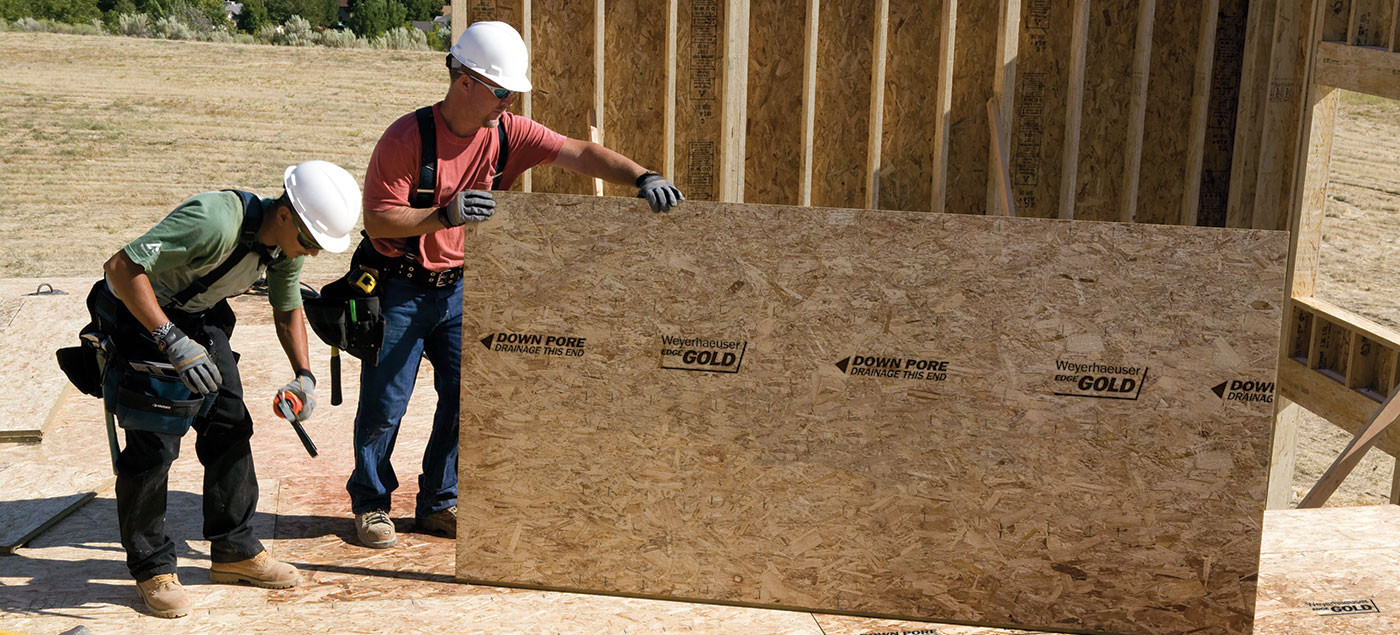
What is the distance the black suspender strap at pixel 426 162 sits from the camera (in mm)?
4297

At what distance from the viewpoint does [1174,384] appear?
13.3ft

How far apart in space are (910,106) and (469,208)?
4.68 meters

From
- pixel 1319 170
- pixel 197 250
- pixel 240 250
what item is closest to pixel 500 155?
pixel 240 250

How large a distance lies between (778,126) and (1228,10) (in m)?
3.23

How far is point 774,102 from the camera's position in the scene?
310 inches

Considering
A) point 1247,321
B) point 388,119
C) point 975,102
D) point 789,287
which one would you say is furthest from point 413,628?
point 388,119

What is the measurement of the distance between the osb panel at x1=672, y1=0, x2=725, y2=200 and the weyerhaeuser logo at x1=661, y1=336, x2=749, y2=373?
378 cm

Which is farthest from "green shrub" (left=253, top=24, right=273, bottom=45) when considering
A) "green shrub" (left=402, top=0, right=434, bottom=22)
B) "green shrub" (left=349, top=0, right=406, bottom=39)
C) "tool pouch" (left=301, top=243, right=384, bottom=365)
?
"tool pouch" (left=301, top=243, right=384, bottom=365)

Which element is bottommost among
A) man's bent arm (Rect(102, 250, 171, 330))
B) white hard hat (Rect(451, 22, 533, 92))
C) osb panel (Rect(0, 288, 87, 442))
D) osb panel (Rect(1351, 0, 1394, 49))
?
osb panel (Rect(0, 288, 87, 442))

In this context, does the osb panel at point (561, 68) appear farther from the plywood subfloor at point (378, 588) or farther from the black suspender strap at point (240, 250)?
the black suspender strap at point (240, 250)

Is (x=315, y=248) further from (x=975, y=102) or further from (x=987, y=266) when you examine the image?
(x=975, y=102)

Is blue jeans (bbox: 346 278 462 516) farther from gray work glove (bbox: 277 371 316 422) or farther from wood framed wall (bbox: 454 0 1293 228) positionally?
wood framed wall (bbox: 454 0 1293 228)

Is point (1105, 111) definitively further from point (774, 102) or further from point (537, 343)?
point (537, 343)

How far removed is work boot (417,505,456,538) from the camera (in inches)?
187
